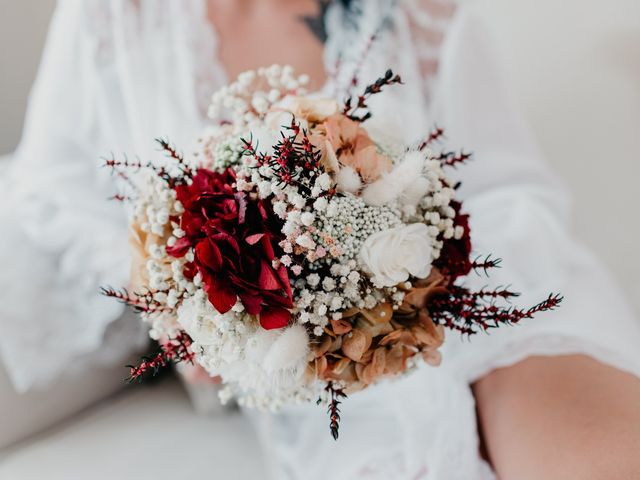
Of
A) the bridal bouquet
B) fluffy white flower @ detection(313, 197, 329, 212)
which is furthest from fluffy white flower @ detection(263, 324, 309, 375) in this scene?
fluffy white flower @ detection(313, 197, 329, 212)

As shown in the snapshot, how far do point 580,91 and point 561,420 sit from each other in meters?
0.87

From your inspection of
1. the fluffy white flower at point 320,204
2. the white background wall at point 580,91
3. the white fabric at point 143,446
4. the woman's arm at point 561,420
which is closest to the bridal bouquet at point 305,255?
the fluffy white flower at point 320,204

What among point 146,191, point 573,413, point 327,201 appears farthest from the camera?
point 573,413

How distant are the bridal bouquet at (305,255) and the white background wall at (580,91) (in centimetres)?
85

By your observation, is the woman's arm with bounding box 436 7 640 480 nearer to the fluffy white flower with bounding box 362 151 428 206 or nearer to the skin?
the skin

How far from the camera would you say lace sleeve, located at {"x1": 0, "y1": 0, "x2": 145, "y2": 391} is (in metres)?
0.88

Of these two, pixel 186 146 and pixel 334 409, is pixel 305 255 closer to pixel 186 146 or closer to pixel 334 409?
pixel 334 409

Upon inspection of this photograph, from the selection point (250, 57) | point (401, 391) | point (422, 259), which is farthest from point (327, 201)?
point (250, 57)

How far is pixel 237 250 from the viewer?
1.53 feet

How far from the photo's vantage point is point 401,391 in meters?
0.85

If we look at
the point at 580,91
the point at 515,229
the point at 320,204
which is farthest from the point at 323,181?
the point at 580,91

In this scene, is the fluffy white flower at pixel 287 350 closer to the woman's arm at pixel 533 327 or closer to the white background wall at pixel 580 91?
the woman's arm at pixel 533 327

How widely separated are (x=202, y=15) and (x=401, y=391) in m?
0.65

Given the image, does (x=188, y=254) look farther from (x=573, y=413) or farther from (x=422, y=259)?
(x=573, y=413)
